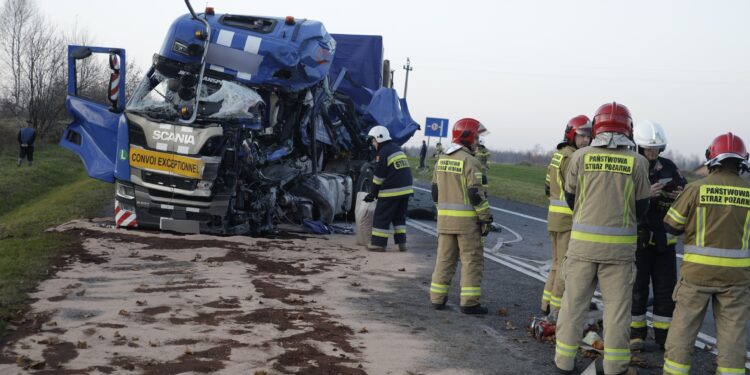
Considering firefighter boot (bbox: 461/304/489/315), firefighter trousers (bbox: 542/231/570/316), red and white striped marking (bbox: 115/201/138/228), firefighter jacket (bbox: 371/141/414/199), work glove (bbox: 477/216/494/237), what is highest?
firefighter jacket (bbox: 371/141/414/199)

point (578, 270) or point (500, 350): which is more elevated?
point (578, 270)

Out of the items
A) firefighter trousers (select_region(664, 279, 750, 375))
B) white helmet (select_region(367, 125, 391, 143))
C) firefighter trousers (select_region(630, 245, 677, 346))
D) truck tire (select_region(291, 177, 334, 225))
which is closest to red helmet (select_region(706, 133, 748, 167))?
firefighter trousers (select_region(664, 279, 750, 375))

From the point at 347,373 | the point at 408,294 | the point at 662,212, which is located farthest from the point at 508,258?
the point at 347,373

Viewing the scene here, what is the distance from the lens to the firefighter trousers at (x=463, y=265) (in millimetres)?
7684

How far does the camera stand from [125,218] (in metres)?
11.5

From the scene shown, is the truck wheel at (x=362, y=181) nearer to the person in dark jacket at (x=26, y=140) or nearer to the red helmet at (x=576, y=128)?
the red helmet at (x=576, y=128)

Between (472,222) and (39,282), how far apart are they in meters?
4.19

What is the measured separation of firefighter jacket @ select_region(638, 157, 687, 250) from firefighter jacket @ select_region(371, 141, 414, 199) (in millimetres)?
5018

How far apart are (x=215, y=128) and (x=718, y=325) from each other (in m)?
7.28

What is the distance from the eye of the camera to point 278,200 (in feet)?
42.3

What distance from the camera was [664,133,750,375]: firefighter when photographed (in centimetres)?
536

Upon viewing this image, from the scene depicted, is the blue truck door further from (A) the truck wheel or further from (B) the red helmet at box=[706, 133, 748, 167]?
(B) the red helmet at box=[706, 133, 748, 167]

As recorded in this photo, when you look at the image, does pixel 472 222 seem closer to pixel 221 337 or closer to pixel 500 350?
pixel 500 350

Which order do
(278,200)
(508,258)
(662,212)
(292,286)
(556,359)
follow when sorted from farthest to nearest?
1. (278,200)
2. (508,258)
3. (292,286)
4. (662,212)
5. (556,359)
